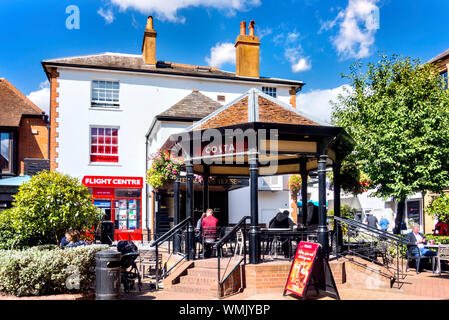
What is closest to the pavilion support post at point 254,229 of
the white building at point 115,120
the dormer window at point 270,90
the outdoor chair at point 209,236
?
the outdoor chair at point 209,236

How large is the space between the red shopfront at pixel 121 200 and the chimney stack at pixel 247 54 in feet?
31.3

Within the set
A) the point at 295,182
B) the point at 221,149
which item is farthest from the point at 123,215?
the point at 221,149

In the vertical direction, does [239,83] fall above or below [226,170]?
above

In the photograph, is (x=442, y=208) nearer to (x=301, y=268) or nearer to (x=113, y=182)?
(x=301, y=268)

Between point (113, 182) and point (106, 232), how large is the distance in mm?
7834

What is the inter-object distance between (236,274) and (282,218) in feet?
7.49

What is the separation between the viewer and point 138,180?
25.4 m

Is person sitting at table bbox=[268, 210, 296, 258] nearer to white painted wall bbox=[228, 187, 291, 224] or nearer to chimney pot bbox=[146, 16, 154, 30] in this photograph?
white painted wall bbox=[228, 187, 291, 224]

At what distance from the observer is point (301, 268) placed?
9.16m

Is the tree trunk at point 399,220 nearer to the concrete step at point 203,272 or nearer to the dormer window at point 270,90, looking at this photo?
the concrete step at point 203,272

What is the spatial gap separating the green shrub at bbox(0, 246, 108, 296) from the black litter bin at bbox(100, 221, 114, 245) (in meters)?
7.76

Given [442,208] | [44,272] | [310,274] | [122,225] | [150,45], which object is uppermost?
[150,45]
